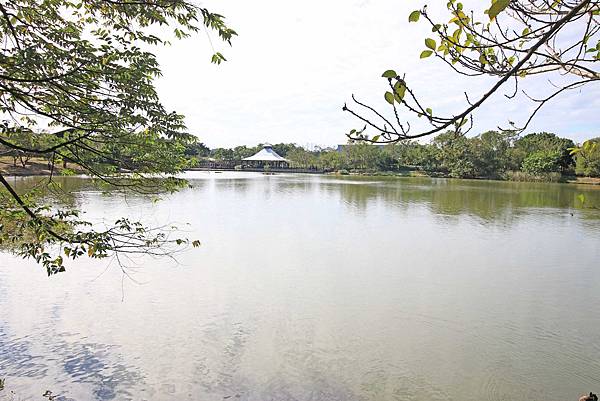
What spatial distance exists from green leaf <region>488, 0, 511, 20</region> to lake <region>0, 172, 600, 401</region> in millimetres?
1039

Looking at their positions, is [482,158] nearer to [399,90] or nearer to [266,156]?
[266,156]

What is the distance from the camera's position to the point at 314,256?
7414 millimetres

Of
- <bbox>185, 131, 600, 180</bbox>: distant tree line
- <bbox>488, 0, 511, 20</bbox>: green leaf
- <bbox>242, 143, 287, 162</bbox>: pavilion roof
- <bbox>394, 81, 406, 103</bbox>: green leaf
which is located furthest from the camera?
<bbox>242, 143, 287, 162</bbox>: pavilion roof

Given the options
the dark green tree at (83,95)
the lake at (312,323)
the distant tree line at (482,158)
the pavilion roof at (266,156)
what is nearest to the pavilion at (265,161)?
the pavilion roof at (266,156)

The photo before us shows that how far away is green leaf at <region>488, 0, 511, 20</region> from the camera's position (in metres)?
0.89

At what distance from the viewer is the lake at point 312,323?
3332 mm

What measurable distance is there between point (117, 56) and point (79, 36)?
45 centimetres

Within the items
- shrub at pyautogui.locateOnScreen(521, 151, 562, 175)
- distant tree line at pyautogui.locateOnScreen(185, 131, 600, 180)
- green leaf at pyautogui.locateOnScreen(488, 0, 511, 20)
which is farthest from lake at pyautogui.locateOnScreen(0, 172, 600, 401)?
shrub at pyautogui.locateOnScreen(521, 151, 562, 175)

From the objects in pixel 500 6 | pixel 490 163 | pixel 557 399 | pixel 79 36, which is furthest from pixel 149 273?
pixel 490 163

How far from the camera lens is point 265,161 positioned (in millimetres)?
Result: 52719

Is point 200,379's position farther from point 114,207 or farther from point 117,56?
point 114,207

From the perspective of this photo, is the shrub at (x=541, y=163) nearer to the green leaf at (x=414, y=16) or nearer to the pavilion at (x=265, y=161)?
the pavilion at (x=265, y=161)

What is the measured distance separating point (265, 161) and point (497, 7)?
52.2 metres

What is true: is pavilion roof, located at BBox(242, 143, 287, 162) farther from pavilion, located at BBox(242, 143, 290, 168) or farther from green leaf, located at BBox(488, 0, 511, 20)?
green leaf, located at BBox(488, 0, 511, 20)
